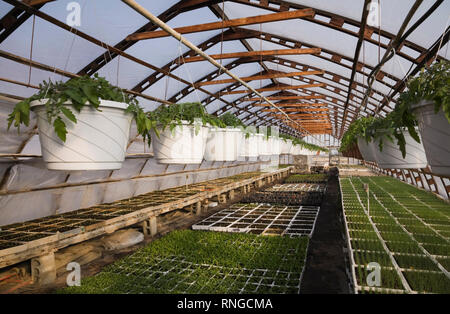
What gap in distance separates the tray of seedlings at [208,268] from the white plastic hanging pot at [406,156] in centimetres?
180

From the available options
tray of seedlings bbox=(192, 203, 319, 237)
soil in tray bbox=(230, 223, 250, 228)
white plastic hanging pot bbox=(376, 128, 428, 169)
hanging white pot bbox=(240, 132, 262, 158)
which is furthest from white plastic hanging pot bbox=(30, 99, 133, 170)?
soil in tray bbox=(230, 223, 250, 228)

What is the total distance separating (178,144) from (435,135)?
1.64 meters

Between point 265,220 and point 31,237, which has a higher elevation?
point 31,237

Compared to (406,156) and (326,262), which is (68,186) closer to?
(326,262)

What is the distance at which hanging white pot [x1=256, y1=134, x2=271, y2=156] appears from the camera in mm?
4082

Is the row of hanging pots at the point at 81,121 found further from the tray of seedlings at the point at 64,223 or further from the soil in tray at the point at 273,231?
the soil in tray at the point at 273,231

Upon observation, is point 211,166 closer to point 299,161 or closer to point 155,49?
point 155,49

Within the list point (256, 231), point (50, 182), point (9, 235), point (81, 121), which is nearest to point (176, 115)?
point (81, 121)

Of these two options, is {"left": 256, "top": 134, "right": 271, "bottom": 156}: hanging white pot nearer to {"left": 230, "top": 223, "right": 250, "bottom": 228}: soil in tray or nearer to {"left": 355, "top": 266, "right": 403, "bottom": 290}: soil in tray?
{"left": 230, "top": 223, "right": 250, "bottom": 228}: soil in tray

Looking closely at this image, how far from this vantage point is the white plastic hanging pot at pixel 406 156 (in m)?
1.75

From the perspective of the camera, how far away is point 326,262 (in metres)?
3.93

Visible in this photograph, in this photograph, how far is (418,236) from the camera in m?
3.42
